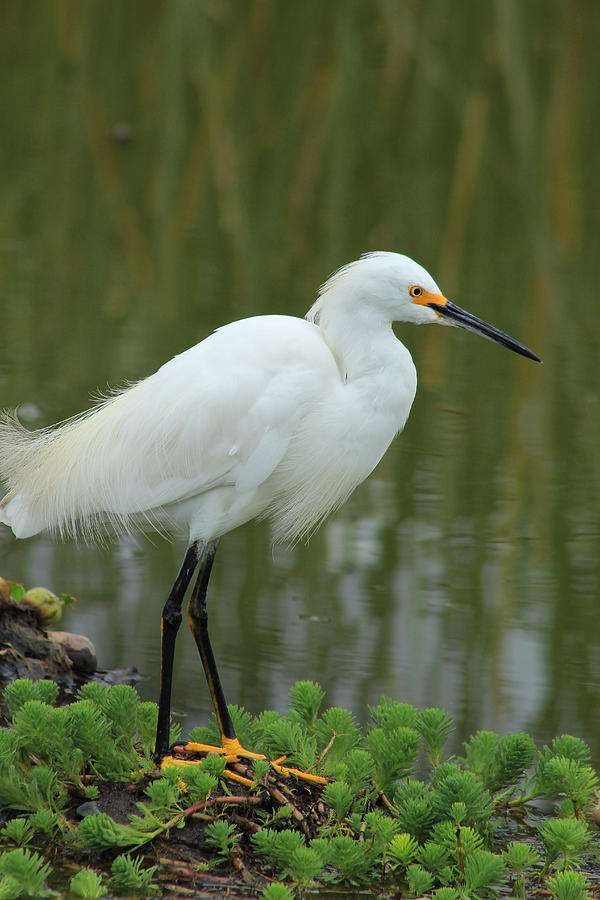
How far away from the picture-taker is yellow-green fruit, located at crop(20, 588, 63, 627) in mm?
3748

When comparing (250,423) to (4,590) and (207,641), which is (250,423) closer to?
(207,641)

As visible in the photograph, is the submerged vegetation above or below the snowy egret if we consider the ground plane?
below

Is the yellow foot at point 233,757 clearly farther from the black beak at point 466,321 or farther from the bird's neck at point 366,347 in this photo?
the black beak at point 466,321

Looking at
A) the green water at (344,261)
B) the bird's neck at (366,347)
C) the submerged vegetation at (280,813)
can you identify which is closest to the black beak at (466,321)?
the bird's neck at (366,347)

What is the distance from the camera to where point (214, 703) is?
3.26m

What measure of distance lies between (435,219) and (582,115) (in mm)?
3342

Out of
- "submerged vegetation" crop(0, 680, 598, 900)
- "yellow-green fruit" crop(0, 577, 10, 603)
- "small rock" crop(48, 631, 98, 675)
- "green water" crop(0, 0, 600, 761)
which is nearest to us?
"submerged vegetation" crop(0, 680, 598, 900)

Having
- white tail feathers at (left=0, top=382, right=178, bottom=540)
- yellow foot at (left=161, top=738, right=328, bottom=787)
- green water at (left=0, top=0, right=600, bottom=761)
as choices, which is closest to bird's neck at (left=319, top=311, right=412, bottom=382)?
white tail feathers at (left=0, top=382, right=178, bottom=540)

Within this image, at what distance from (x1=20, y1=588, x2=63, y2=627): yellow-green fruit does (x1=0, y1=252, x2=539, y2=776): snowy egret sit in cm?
44

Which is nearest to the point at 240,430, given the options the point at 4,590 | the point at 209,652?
the point at 209,652

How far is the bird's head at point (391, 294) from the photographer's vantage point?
3242mm

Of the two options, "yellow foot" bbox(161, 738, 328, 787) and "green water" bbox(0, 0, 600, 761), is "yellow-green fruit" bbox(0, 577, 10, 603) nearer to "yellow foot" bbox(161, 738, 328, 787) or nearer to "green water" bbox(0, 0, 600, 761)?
"green water" bbox(0, 0, 600, 761)

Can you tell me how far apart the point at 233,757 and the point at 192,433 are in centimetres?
82

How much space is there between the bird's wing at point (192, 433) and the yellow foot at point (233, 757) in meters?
0.61
